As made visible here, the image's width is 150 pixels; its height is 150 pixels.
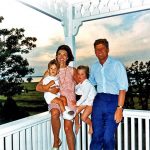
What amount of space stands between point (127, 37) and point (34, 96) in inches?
148

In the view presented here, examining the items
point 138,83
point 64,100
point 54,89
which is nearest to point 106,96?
point 64,100

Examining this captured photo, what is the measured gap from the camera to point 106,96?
111 inches

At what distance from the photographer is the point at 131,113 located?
321cm

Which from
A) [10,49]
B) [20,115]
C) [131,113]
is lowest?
[20,115]

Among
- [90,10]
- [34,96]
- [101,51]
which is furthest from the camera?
[34,96]

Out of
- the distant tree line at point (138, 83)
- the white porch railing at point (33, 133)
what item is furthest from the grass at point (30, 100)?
the white porch railing at point (33, 133)

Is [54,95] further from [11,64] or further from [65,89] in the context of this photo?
[11,64]

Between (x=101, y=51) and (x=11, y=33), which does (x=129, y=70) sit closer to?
(x=11, y=33)

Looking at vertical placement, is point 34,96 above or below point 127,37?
below

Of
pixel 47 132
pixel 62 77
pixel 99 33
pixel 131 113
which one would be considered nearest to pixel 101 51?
pixel 62 77

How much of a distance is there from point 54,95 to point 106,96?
58cm

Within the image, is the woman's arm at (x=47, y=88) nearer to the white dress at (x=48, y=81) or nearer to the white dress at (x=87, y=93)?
the white dress at (x=48, y=81)

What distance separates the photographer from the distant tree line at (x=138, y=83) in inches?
294

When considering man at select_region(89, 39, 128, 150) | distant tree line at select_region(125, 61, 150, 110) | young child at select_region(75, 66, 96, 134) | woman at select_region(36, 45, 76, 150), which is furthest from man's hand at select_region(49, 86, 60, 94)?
distant tree line at select_region(125, 61, 150, 110)
